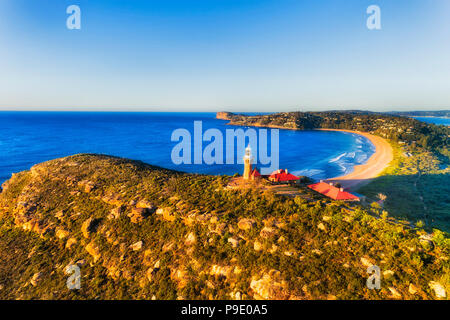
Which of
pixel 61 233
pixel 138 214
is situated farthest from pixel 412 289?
pixel 61 233

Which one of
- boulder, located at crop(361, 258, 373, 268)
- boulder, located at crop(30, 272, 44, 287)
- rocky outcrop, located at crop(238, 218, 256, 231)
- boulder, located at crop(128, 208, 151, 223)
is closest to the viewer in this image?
boulder, located at crop(361, 258, 373, 268)

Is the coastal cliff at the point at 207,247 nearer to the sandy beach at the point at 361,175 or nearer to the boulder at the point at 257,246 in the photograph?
the boulder at the point at 257,246

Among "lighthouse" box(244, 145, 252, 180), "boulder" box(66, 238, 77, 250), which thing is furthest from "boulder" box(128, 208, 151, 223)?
"lighthouse" box(244, 145, 252, 180)

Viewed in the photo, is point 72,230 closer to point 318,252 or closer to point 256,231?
point 256,231

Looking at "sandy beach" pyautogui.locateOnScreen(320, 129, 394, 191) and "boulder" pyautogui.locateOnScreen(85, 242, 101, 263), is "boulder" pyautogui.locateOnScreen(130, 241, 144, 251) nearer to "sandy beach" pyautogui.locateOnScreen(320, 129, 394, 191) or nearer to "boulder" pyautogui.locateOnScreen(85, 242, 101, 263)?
"boulder" pyautogui.locateOnScreen(85, 242, 101, 263)

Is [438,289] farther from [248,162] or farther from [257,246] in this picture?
[248,162]
